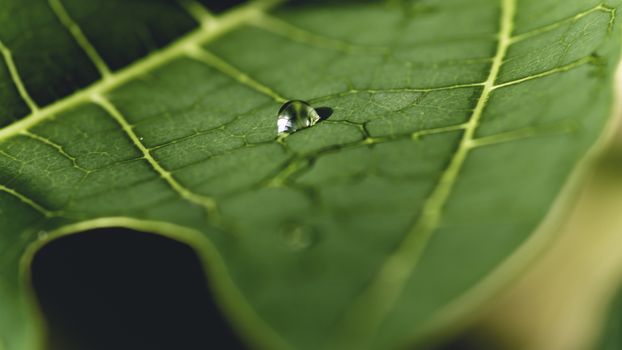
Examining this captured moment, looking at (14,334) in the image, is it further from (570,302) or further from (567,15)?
(570,302)

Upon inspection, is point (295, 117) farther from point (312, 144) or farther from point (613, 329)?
point (613, 329)

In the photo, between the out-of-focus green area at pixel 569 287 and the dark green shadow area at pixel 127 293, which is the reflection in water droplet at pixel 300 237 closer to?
the dark green shadow area at pixel 127 293

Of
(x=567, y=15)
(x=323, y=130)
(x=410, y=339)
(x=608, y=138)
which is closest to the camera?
(x=410, y=339)

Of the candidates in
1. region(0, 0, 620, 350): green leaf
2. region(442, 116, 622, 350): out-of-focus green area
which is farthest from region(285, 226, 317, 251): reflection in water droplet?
region(442, 116, 622, 350): out-of-focus green area

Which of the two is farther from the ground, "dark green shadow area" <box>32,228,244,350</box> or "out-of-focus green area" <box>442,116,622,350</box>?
"out-of-focus green area" <box>442,116,622,350</box>

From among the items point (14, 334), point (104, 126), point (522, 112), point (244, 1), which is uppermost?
point (244, 1)

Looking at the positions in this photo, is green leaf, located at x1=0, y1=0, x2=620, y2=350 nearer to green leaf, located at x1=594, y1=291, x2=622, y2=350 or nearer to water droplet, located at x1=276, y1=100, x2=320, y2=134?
water droplet, located at x1=276, y1=100, x2=320, y2=134

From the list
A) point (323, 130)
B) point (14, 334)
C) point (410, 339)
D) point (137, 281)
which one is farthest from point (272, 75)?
point (410, 339)
